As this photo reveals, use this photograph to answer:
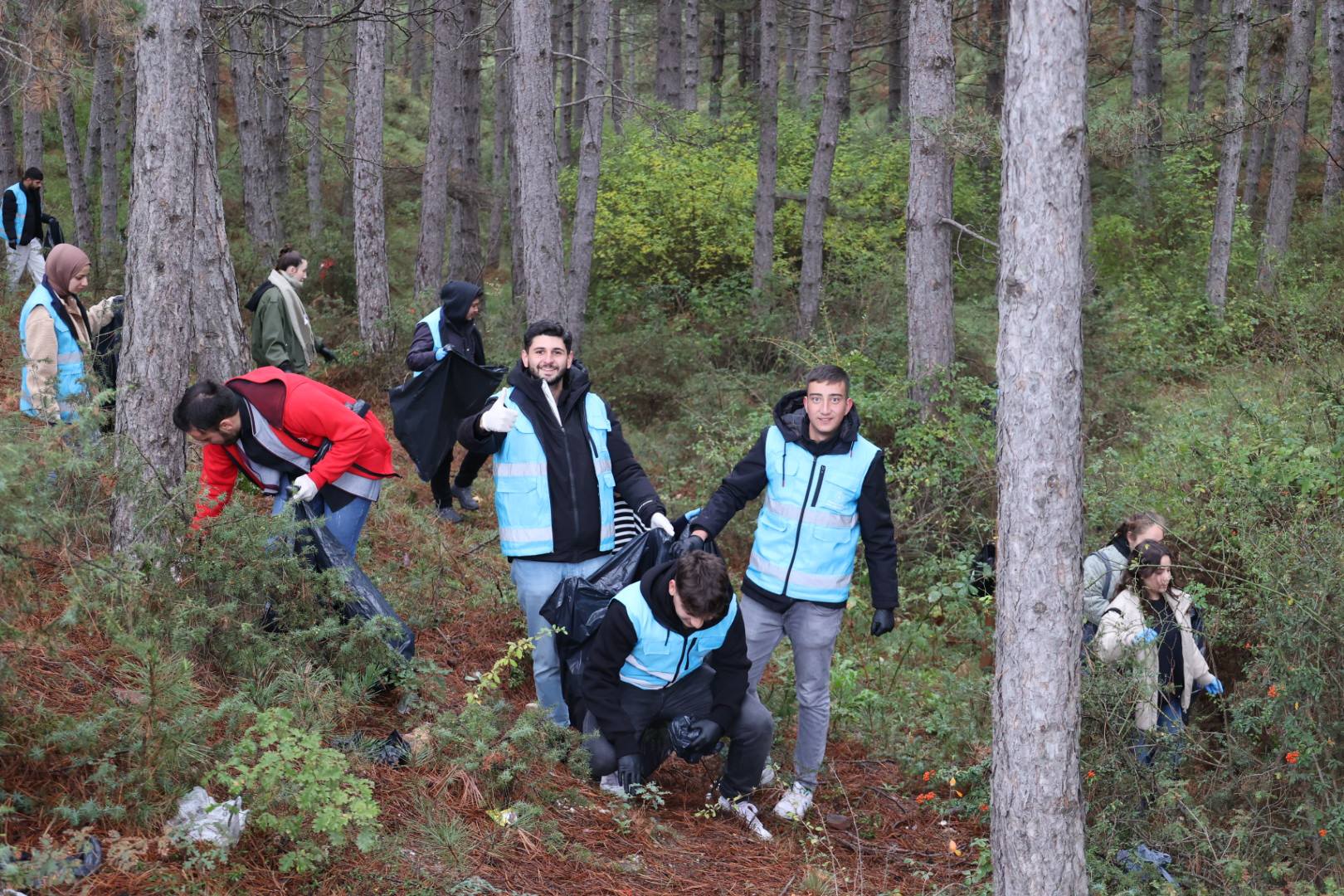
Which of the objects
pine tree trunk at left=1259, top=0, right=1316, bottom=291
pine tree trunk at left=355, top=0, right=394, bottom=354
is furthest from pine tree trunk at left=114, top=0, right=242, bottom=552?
pine tree trunk at left=1259, top=0, right=1316, bottom=291

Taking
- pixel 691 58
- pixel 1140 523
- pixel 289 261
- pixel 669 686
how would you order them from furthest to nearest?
pixel 691 58 → pixel 289 261 → pixel 1140 523 → pixel 669 686

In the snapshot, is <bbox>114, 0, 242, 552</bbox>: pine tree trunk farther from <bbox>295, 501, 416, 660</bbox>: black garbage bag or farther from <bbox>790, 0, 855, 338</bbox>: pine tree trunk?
<bbox>790, 0, 855, 338</bbox>: pine tree trunk

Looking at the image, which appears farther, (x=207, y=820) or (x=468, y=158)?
(x=468, y=158)

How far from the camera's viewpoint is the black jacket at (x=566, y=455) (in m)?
5.47

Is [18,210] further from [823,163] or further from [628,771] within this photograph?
[628,771]

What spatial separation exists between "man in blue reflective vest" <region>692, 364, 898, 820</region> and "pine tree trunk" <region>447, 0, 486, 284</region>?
32.9 feet

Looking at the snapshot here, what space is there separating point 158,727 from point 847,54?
12906mm

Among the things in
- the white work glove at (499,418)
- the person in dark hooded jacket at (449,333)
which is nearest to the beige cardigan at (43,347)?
the person in dark hooded jacket at (449,333)

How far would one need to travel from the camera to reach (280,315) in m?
8.52

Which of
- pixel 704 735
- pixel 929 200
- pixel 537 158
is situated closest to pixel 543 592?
pixel 704 735

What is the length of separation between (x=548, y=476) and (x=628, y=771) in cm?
146

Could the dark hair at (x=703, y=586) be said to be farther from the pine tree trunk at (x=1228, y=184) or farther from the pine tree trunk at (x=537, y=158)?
the pine tree trunk at (x=1228, y=184)

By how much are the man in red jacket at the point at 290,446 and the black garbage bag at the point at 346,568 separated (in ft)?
0.57

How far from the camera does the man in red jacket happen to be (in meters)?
5.32
